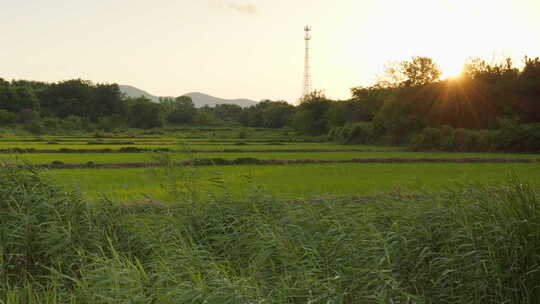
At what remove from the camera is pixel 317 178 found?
21375 millimetres

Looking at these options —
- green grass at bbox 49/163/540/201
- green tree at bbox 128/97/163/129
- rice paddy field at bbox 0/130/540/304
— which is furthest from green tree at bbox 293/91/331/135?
rice paddy field at bbox 0/130/540/304

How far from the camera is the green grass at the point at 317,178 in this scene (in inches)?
656

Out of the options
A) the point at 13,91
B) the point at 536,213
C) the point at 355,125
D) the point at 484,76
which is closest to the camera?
the point at 536,213

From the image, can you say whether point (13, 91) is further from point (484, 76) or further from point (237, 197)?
point (237, 197)

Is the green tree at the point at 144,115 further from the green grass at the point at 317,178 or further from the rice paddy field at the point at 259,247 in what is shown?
the rice paddy field at the point at 259,247

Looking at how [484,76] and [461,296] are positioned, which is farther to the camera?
[484,76]

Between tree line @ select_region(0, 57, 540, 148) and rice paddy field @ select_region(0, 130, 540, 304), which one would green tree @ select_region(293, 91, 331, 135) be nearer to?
tree line @ select_region(0, 57, 540, 148)

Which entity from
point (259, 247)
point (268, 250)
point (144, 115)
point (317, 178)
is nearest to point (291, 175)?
point (317, 178)

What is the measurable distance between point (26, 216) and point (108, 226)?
1.51 m

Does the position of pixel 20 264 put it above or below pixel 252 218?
below

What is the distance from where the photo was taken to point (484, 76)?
5009 centimetres

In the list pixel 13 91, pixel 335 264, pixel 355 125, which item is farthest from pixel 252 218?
pixel 13 91

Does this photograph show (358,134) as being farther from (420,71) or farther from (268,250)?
(268,250)

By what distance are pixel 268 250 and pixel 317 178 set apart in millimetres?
13849
